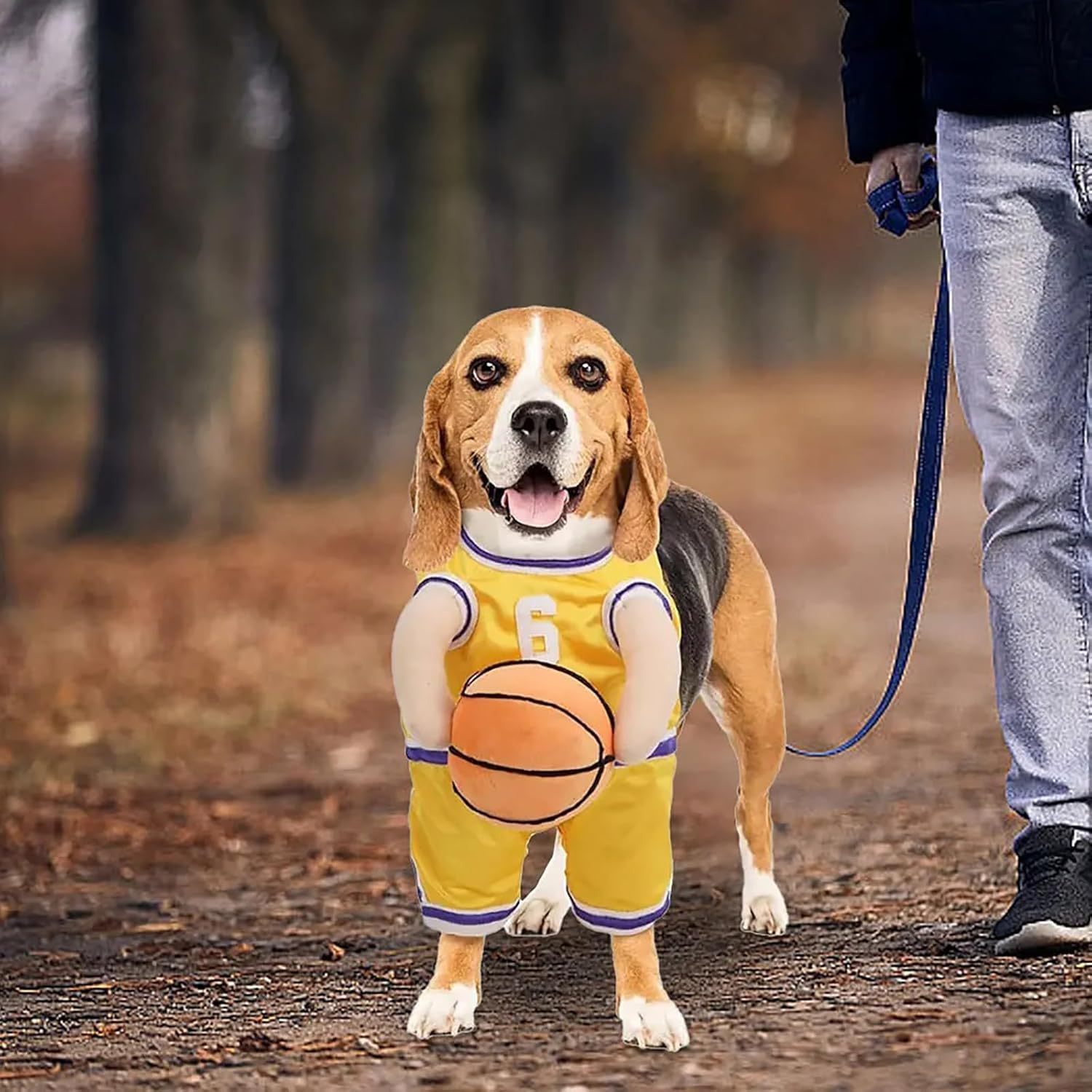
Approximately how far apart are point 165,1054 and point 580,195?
88.8 ft

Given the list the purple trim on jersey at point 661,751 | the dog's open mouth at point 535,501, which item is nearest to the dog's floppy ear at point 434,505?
the dog's open mouth at point 535,501

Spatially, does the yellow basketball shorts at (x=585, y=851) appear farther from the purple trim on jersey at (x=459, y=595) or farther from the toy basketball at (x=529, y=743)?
the purple trim on jersey at (x=459, y=595)

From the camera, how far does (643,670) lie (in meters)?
3.89

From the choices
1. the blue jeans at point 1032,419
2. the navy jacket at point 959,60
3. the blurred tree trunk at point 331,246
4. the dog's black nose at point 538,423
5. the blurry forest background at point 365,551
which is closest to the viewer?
the dog's black nose at point 538,423

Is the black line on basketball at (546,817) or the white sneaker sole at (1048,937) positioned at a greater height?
the black line on basketball at (546,817)

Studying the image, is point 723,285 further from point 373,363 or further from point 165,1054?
point 165,1054

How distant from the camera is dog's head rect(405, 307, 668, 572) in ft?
12.5

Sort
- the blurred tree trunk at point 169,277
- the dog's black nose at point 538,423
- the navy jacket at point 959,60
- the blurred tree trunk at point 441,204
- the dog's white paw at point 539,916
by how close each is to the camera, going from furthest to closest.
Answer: the blurred tree trunk at point 441,204 < the blurred tree trunk at point 169,277 < the dog's white paw at point 539,916 < the navy jacket at point 959,60 < the dog's black nose at point 538,423

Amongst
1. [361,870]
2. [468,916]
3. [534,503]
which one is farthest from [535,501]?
[361,870]

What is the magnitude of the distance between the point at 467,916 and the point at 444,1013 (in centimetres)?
21

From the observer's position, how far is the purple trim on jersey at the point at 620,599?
3.90 m

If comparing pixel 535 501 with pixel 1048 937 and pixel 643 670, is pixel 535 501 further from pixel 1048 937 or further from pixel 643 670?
pixel 1048 937

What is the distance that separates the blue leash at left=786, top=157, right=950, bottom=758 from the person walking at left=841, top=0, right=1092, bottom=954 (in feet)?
0.62

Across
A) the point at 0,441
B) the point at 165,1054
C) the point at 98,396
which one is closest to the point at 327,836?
the point at 165,1054
